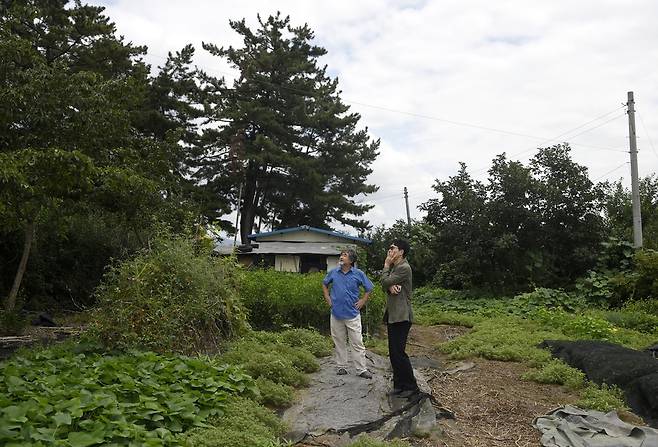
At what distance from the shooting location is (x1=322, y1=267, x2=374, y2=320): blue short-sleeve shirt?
22.5 ft

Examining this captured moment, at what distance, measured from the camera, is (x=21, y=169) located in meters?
8.20

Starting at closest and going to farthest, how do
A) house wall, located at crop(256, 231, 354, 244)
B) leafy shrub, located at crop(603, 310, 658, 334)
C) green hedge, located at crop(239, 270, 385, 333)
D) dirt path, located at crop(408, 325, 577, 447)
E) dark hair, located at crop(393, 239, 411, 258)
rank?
dirt path, located at crop(408, 325, 577, 447) → dark hair, located at crop(393, 239, 411, 258) → green hedge, located at crop(239, 270, 385, 333) → leafy shrub, located at crop(603, 310, 658, 334) → house wall, located at crop(256, 231, 354, 244)

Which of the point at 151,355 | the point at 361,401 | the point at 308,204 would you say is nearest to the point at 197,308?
the point at 151,355

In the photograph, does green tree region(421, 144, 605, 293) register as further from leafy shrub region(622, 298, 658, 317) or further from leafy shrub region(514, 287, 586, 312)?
leafy shrub region(622, 298, 658, 317)

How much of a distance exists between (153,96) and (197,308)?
59.4 ft

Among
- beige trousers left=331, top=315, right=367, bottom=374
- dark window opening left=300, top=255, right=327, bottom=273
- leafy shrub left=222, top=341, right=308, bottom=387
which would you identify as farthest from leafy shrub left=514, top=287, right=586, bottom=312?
leafy shrub left=222, top=341, right=308, bottom=387

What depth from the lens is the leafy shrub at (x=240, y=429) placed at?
12.9ft

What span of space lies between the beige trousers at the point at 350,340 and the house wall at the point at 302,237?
18.2m

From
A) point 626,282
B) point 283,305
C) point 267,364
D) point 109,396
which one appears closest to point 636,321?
point 626,282

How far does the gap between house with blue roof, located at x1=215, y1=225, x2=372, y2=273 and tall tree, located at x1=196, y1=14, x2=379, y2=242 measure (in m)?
2.71

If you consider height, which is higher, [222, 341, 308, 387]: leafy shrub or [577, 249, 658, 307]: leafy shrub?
[577, 249, 658, 307]: leafy shrub

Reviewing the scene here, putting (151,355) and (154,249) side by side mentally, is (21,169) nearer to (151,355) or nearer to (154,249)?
(154,249)

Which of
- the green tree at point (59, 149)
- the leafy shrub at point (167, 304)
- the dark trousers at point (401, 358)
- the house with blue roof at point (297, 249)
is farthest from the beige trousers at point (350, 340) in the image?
the house with blue roof at point (297, 249)

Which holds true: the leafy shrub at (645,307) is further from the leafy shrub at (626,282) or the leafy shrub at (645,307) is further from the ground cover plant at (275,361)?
the ground cover plant at (275,361)
